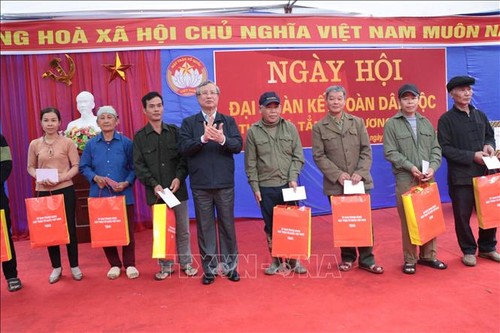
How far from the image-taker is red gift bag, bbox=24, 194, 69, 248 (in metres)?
2.91

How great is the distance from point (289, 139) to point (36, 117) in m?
2.93

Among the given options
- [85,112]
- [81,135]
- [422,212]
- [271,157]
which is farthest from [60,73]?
[422,212]

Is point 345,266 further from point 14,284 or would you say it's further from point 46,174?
point 14,284

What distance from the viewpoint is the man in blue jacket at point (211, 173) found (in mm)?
2877

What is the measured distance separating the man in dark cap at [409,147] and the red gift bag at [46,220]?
2346 millimetres

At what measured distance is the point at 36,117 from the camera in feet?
14.7

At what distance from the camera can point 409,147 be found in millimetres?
3020

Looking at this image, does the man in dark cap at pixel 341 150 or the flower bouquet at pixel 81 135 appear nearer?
the man in dark cap at pixel 341 150

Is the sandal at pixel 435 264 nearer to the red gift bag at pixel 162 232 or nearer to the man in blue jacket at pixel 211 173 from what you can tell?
the man in blue jacket at pixel 211 173

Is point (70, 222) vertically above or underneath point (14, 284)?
above

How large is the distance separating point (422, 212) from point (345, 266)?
68 cm

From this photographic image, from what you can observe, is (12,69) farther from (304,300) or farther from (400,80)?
(400,80)

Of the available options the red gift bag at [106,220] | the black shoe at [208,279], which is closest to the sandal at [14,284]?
the red gift bag at [106,220]

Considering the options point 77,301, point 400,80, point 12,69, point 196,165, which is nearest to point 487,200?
point 196,165
